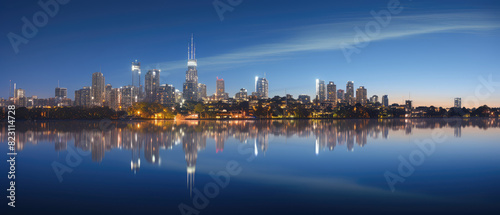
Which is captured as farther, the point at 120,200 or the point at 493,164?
the point at 493,164

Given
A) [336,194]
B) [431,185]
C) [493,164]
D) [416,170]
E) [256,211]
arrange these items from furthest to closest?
1. [493,164]
2. [416,170]
3. [431,185]
4. [336,194]
5. [256,211]

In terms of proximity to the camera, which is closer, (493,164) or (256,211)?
(256,211)

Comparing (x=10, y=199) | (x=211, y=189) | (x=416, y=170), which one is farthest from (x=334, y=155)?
(x=10, y=199)

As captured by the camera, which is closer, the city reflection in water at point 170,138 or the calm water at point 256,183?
the calm water at point 256,183

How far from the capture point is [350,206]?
9.20 meters

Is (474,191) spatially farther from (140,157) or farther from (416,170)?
(140,157)

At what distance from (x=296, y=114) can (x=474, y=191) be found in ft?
482

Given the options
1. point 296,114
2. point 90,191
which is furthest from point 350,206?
point 296,114

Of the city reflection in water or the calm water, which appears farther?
the city reflection in water

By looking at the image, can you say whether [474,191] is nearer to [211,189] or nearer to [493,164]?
[493,164]

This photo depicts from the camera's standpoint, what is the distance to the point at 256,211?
8742 mm

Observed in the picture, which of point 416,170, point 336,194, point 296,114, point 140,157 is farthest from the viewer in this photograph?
point 296,114

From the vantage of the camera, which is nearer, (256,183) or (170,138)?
(256,183)

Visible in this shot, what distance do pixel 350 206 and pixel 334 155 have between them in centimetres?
1036
